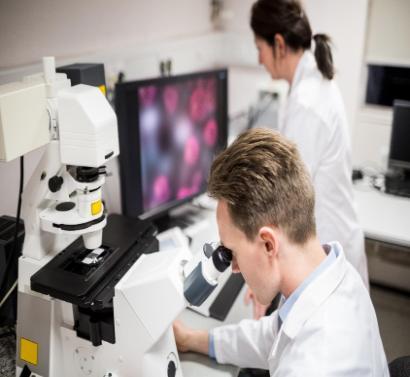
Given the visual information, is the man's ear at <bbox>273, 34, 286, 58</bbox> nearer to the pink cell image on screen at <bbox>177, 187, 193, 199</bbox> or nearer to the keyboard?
the pink cell image on screen at <bbox>177, 187, 193, 199</bbox>

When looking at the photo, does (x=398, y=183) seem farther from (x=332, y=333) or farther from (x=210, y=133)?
(x=332, y=333)

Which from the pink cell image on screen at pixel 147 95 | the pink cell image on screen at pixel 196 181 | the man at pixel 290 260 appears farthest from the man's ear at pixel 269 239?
the pink cell image on screen at pixel 196 181

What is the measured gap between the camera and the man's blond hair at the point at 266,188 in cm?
91

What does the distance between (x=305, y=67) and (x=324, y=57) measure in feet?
0.26

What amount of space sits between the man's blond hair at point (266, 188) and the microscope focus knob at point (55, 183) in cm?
36

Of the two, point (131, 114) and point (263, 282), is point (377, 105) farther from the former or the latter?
point (263, 282)

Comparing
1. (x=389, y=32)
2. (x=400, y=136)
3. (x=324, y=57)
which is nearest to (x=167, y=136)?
(x=324, y=57)

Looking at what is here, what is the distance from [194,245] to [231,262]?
0.80 m

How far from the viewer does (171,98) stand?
68.1 inches

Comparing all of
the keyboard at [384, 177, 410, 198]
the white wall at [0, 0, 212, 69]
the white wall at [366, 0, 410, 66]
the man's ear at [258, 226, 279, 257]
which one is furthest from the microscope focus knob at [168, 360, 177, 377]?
the white wall at [366, 0, 410, 66]

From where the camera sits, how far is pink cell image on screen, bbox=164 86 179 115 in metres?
1.70

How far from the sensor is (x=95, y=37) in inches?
68.9

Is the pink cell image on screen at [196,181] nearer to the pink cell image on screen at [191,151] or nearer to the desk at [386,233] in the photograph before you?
the pink cell image on screen at [191,151]

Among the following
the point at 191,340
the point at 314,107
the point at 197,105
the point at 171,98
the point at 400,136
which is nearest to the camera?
the point at 191,340
